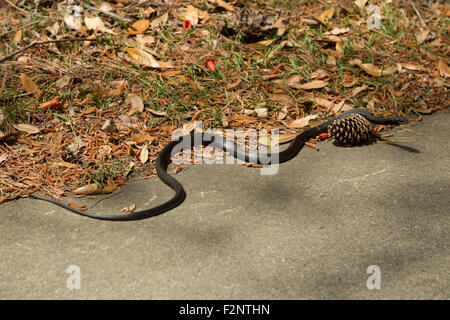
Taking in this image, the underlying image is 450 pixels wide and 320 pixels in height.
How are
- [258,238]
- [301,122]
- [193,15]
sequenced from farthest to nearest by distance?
[193,15] → [301,122] → [258,238]

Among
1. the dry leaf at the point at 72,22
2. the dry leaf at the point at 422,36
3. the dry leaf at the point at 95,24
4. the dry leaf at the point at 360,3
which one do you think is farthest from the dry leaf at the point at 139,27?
the dry leaf at the point at 422,36

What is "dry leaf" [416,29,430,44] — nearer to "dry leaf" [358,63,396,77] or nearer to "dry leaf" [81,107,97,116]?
"dry leaf" [358,63,396,77]

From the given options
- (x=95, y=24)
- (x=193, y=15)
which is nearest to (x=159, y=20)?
(x=193, y=15)

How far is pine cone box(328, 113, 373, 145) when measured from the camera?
3.12 m

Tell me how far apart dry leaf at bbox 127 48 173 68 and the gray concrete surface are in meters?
1.16

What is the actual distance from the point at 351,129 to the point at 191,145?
1.18m

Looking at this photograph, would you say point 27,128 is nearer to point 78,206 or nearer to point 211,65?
point 78,206

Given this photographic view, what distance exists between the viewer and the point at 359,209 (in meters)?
2.51

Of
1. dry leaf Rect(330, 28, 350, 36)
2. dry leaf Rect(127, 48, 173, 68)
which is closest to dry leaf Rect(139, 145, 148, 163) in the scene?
dry leaf Rect(127, 48, 173, 68)

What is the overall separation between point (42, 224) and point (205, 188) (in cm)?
100

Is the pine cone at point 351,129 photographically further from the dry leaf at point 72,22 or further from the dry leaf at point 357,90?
the dry leaf at point 72,22

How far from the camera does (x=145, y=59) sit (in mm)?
3754

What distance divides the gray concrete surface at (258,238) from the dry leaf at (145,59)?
1161mm
